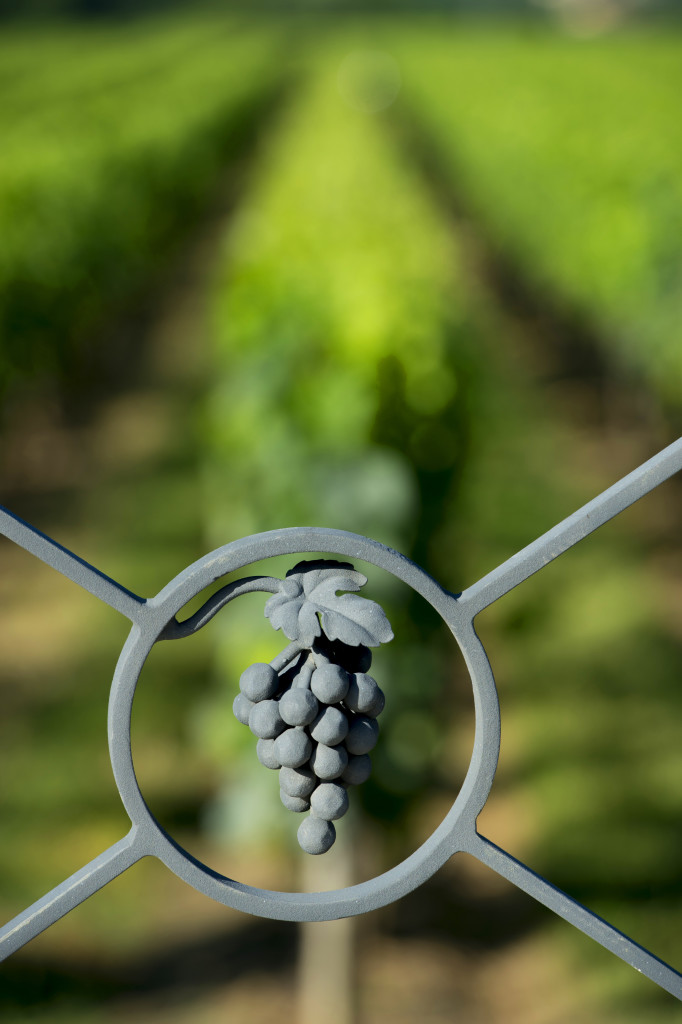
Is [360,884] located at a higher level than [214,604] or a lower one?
lower

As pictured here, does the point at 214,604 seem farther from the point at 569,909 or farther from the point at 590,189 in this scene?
the point at 590,189

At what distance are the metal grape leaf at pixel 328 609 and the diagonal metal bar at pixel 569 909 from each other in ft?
0.72

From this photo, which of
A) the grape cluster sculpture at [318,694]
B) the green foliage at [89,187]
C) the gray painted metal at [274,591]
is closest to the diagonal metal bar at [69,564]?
the gray painted metal at [274,591]

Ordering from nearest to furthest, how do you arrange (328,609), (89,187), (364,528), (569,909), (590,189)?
(328,609) → (569,909) → (364,528) → (590,189) → (89,187)

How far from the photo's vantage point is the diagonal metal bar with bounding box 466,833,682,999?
73 centimetres

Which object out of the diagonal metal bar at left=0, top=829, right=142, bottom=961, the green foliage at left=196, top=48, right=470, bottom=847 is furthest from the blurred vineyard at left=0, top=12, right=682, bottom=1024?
the diagonal metal bar at left=0, top=829, right=142, bottom=961

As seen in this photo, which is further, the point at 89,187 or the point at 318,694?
the point at 89,187

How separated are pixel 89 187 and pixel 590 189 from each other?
4672 mm

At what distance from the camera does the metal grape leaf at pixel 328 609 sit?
626 mm

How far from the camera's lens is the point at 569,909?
0.75 meters

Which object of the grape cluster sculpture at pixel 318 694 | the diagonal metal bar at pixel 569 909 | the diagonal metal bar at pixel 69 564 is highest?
the diagonal metal bar at pixel 69 564

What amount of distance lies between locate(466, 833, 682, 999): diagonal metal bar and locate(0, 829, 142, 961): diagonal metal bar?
0.27 meters

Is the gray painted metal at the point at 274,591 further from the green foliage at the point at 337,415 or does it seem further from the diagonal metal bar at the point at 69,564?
the green foliage at the point at 337,415

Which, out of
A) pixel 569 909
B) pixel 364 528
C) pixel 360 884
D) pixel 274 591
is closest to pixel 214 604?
pixel 274 591
